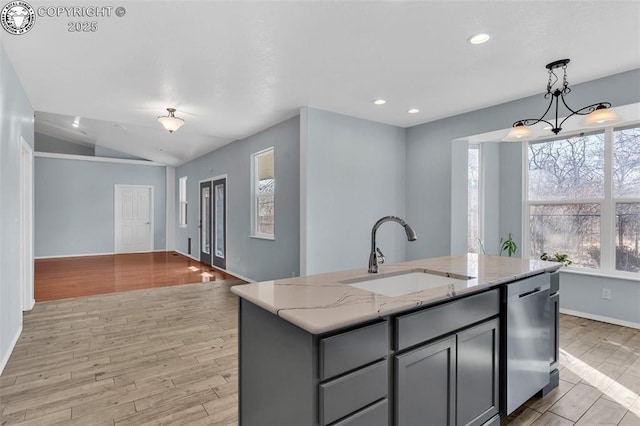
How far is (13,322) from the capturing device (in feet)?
10.3

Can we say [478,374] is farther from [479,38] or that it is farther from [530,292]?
[479,38]

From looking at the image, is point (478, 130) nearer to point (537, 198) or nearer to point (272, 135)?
point (537, 198)

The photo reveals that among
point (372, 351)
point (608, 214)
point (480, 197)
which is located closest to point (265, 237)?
point (480, 197)

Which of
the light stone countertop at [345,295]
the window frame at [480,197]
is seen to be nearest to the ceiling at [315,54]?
the window frame at [480,197]

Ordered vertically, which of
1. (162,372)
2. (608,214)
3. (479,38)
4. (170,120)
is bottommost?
(162,372)

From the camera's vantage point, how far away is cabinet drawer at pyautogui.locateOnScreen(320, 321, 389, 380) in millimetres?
1185

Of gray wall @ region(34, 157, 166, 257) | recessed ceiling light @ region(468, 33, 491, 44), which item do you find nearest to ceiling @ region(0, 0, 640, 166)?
recessed ceiling light @ region(468, 33, 491, 44)

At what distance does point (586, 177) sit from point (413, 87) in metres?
2.61

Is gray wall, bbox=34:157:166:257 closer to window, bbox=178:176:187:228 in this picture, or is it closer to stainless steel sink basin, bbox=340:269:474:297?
window, bbox=178:176:187:228

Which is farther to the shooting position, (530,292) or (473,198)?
(473,198)

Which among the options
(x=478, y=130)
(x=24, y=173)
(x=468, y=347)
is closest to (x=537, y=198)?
(x=478, y=130)

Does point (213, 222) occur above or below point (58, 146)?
below

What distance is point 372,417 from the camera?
130 cm

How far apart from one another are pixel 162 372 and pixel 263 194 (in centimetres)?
337
